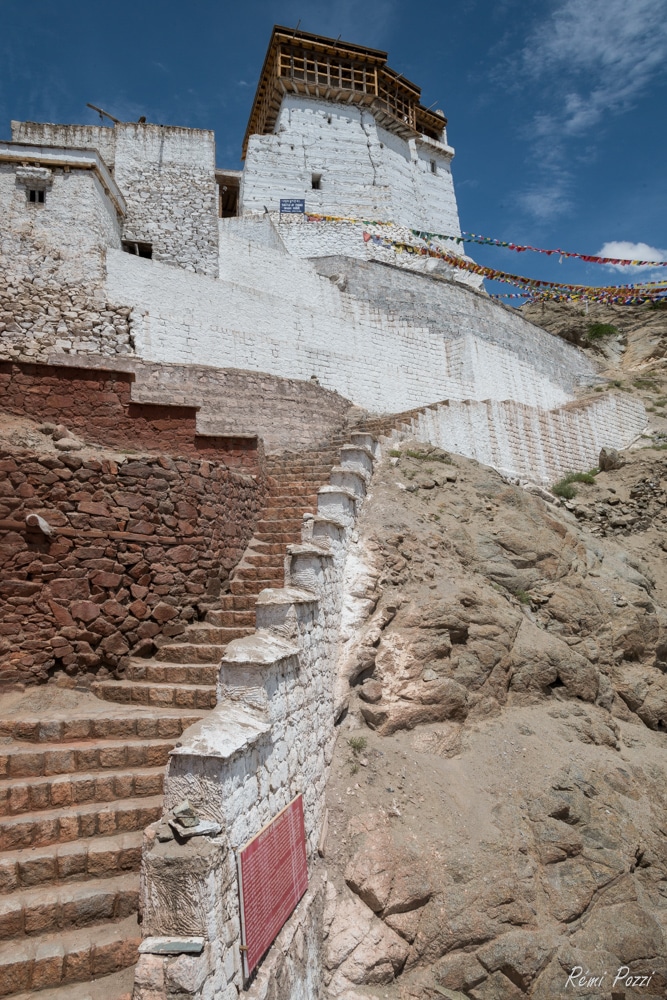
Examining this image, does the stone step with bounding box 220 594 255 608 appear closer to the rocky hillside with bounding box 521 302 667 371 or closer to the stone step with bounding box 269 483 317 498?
the stone step with bounding box 269 483 317 498

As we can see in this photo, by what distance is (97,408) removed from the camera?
8.43 metres

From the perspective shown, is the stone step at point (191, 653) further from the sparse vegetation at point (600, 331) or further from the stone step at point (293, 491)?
the sparse vegetation at point (600, 331)

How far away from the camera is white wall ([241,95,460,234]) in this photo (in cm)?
2809

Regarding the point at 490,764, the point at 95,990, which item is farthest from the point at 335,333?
the point at 95,990

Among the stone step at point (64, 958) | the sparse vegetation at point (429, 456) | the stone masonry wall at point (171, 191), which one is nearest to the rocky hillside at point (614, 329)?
the stone masonry wall at point (171, 191)

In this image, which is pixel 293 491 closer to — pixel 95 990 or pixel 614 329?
pixel 95 990

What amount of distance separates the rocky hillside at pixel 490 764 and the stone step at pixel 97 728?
205cm

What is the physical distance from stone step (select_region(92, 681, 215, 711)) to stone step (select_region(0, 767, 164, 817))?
87 centimetres

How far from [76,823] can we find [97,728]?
3.18 ft

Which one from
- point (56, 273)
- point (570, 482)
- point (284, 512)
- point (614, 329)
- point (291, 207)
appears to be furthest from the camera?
point (614, 329)

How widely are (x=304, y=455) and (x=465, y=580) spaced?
3756mm

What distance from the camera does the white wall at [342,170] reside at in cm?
2809

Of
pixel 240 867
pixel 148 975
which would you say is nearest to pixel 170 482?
pixel 240 867

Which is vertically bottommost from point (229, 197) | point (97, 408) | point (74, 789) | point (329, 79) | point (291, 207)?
point (74, 789)
